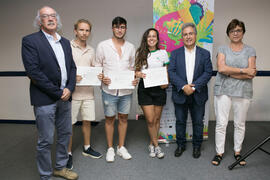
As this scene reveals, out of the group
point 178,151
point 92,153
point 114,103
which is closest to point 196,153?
point 178,151

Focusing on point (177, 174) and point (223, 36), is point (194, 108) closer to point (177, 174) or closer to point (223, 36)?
point (177, 174)

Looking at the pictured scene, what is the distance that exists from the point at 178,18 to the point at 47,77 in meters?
1.88

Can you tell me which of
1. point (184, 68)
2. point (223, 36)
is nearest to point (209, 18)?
point (184, 68)

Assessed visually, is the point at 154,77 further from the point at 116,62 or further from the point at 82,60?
the point at 82,60

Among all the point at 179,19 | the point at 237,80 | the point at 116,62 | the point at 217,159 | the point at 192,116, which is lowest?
the point at 217,159

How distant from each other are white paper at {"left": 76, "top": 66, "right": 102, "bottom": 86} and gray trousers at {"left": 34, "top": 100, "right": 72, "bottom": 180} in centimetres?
31

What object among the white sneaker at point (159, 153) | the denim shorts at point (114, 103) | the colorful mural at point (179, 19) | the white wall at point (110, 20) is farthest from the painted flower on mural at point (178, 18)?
the white sneaker at point (159, 153)

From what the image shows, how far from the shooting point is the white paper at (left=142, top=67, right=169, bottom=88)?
7.34 ft

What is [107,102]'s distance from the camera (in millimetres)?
2334

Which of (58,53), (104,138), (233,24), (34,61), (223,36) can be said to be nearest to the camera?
→ (34,61)

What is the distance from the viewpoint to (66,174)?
2080 millimetres

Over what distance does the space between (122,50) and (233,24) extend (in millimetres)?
1296

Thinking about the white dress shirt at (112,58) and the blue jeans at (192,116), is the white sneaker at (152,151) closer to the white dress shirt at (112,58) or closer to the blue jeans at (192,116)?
the blue jeans at (192,116)

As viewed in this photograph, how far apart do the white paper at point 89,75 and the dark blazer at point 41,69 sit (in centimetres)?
32
